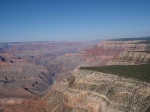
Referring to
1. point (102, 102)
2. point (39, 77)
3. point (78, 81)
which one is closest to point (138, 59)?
point (78, 81)

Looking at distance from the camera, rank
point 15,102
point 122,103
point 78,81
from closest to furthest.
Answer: point 122,103 → point 78,81 → point 15,102

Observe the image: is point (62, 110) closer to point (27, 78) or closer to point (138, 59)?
point (138, 59)

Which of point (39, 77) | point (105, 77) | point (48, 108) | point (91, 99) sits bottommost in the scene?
point (39, 77)

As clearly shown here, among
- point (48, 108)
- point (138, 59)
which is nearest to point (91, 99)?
point (48, 108)

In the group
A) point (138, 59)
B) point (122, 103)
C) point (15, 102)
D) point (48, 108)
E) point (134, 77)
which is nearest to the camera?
point (122, 103)

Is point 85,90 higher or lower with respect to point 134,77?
lower

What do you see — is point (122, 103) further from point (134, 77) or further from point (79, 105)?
point (79, 105)

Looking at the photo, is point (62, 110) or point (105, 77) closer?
point (105, 77)
